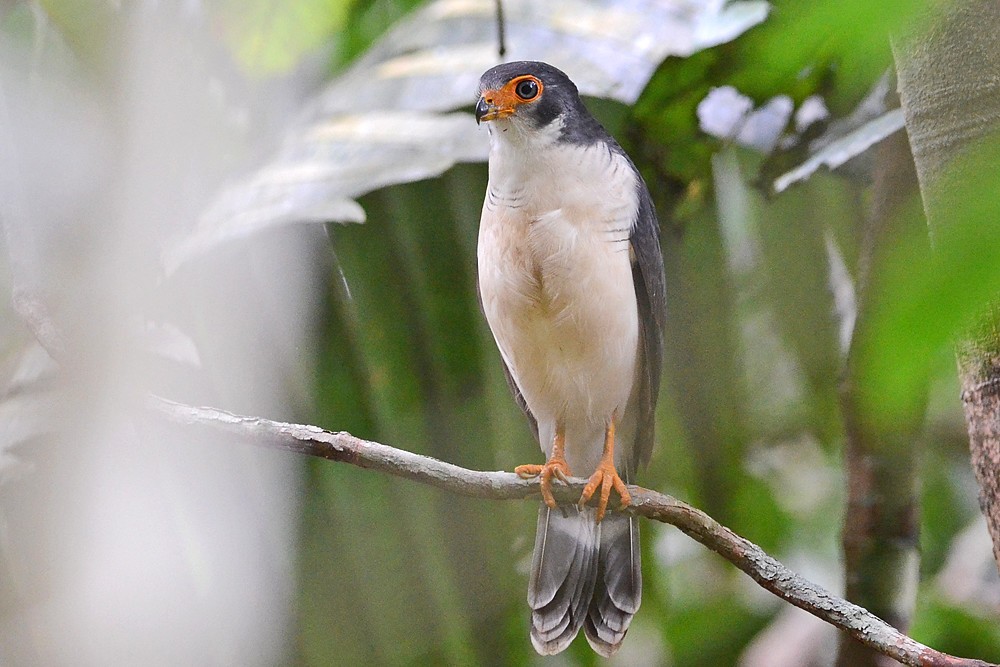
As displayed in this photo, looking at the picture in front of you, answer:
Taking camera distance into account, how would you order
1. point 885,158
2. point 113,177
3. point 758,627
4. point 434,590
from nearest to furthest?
point 113,177
point 434,590
point 885,158
point 758,627

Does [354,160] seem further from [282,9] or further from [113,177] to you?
[113,177]

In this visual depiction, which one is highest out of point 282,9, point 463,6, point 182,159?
point 463,6

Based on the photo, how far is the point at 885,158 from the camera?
187 cm

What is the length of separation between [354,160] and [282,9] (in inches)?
12.9

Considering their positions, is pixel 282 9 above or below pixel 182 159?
above

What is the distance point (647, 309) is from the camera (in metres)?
1.61

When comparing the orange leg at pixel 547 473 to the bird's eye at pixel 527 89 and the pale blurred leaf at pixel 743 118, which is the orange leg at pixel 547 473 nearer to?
the bird's eye at pixel 527 89

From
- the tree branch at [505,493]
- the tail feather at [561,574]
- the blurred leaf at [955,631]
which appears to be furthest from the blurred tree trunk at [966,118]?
the blurred leaf at [955,631]

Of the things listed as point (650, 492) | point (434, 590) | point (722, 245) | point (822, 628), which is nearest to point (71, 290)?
point (434, 590)

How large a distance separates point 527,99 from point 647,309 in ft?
1.49

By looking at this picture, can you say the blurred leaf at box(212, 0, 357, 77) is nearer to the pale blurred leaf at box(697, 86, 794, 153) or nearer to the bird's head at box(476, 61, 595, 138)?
the bird's head at box(476, 61, 595, 138)

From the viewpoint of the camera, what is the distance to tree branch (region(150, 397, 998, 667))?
3.85 ft

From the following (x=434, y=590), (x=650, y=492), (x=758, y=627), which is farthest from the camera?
(x=758, y=627)

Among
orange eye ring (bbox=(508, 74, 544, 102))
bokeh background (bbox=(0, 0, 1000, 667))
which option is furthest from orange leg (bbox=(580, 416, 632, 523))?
Answer: orange eye ring (bbox=(508, 74, 544, 102))
